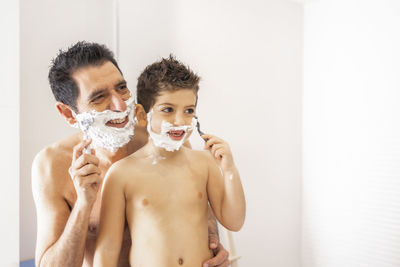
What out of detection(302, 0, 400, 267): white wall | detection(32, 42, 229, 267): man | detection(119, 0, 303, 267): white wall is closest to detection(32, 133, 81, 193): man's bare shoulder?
detection(32, 42, 229, 267): man

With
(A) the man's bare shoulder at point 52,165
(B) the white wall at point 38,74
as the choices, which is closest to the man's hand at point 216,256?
Answer: (A) the man's bare shoulder at point 52,165

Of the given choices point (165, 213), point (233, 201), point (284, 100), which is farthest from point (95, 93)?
point (284, 100)

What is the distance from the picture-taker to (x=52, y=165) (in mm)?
859

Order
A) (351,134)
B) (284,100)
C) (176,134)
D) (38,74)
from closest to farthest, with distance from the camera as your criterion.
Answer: (176,134) → (38,74) → (351,134) → (284,100)

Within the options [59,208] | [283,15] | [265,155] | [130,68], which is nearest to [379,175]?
[265,155]

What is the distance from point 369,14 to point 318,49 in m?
0.37

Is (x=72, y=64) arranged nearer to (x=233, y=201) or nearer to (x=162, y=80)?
(x=162, y=80)

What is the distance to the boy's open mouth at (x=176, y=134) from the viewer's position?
2.57 feet

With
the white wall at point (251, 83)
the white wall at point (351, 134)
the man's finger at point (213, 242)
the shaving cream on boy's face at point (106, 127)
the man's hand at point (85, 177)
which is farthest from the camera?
the white wall at point (351, 134)

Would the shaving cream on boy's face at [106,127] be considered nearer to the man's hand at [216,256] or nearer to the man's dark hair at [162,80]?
the man's dark hair at [162,80]

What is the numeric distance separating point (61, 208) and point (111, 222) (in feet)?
0.51
